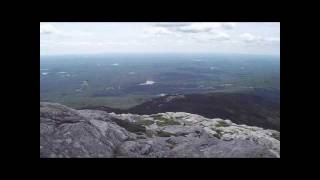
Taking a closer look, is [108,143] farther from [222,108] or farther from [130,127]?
[222,108]

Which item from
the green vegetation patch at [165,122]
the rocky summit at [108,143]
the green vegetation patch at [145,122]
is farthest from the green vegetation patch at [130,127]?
the green vegetation patch at [165,122]

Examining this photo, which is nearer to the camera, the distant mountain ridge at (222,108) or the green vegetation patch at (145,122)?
the green vegetation patch at (145,122)

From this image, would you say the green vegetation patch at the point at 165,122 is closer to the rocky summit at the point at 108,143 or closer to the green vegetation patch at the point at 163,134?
the green vegetation patch at the point at 163,134

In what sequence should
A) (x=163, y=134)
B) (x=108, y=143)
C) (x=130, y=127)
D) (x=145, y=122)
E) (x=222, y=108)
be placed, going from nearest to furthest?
(x=108, y=143), (x=130, y=127), (x=163, y=134), (x=145, y=122), (x=222, y=108)

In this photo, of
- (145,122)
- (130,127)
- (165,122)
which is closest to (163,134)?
(130,127)

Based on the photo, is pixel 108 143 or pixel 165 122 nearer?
pixel 108 143

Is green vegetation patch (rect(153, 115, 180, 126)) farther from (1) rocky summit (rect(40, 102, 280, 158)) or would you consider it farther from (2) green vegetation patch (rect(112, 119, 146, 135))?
(1) rocky summit (rect(40, 102, 280, 158))

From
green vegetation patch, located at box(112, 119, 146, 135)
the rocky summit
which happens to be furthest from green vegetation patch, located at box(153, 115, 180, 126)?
the rocky summit

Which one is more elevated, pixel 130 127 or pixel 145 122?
pixel 130 127

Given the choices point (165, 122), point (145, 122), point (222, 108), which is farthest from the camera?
point (222, 108)
